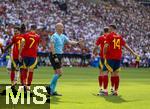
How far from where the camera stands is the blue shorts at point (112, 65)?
18125mm

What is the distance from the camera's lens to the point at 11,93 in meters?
15.8

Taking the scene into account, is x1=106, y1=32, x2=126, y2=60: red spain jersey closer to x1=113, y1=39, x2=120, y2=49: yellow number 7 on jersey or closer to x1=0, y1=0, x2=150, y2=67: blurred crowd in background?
x1=113, y1=39, x2=120, y2=49: yellow number 7 on jersey

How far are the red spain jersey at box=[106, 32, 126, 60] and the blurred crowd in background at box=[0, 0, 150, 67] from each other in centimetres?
2472

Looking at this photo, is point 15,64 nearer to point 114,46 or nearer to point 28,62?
point 28,62

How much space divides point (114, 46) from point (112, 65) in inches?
26.1

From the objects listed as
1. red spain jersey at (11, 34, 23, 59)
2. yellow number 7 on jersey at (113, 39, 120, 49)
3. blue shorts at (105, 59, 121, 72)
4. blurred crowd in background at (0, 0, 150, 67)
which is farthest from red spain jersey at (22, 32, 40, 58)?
blurred crowd in background at (0, 0, 150, 67)

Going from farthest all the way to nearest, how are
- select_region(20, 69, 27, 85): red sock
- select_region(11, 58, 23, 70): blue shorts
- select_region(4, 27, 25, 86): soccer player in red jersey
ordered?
select_region(11, 58, 23, 70): blue shorts → select_region(4, 27, 25, 86): soccer player in red jersey → select_region(20, 69, 27, 85): red sock

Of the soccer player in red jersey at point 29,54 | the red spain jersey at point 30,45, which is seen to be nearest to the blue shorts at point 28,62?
the soccer player in red jersey at point 29,54

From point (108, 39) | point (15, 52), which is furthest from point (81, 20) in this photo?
point (15, 52)

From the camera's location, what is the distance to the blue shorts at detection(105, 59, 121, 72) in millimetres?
18125

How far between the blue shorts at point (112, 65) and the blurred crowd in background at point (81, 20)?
2473 cm

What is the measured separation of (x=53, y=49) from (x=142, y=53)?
34.9m

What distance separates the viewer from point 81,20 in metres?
52.1

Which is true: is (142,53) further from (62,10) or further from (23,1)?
(23,1)
